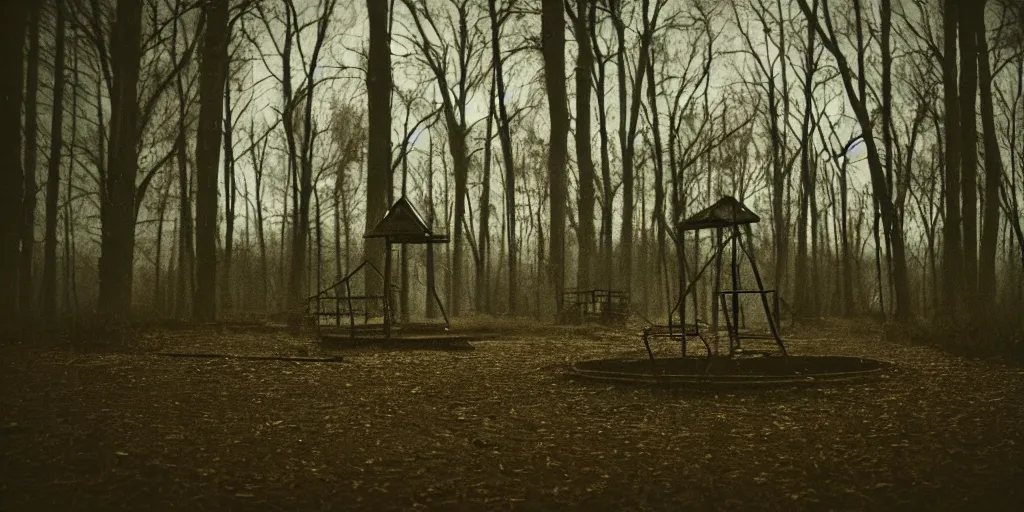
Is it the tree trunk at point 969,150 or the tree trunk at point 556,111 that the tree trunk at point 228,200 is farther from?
the tree trunk at point 969,150

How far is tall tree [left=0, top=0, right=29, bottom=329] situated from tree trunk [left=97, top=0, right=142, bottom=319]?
128cm

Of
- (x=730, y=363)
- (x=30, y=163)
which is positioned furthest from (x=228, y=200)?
(x=730, y=363)

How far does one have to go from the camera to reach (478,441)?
5559 millimetres

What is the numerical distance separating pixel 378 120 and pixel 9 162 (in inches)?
→ 336

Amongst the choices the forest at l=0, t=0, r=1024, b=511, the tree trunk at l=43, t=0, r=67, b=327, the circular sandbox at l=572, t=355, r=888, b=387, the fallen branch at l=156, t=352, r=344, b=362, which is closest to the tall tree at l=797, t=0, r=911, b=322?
the forest at l=0, t=0, r=1024, b=511

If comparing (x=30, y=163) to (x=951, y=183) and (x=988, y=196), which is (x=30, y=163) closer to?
(x=951, y=183)

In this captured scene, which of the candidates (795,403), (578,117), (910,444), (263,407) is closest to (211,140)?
(578,117)

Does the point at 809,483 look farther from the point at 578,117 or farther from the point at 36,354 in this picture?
the point at 578,117

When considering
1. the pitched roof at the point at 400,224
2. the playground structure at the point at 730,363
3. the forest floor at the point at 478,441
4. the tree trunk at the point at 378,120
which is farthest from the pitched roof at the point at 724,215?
the tree trunk at the point at 378,120

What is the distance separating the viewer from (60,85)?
790 inches

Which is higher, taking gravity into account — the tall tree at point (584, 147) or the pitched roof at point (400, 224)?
the tall tree at point (584, 147)

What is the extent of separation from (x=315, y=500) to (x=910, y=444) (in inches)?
152

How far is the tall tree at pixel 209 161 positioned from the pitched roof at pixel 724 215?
39.4 feet

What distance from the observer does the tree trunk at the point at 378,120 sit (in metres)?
18.3
